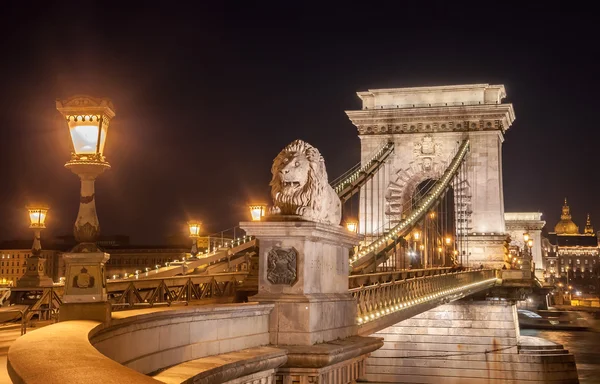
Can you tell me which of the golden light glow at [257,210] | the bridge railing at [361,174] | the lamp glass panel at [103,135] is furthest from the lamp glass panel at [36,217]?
the bridge railing at [361,174]

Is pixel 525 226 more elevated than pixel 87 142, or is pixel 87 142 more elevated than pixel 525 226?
pixel 525 226

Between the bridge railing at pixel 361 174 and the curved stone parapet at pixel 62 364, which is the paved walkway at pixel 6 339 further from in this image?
the bridge railing at pixel 361 174

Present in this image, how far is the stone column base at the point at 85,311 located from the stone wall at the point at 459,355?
1223 inches

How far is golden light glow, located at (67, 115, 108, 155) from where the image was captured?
29.8 feet

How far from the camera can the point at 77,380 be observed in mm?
4094

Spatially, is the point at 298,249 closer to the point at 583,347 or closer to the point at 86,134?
the point at 86,134

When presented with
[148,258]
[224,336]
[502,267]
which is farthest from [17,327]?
[148,258]

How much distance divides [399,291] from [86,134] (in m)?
14.7

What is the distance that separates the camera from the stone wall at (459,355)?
38781 mm

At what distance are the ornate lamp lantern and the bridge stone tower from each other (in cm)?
4849

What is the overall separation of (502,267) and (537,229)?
59.8 meters

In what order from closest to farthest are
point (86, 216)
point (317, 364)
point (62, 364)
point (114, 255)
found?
point (62, 364) < point (86, 216) < point (317, 364) < point (114, 255)

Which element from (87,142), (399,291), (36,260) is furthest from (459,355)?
(87,142)

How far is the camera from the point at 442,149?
5838cm
